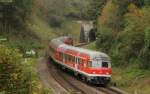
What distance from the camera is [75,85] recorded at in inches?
1443

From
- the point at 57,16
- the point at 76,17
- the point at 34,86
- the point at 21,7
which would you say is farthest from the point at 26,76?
the point at 76,17

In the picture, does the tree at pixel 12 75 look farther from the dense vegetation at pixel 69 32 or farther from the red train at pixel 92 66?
the red train at pixel 92 66

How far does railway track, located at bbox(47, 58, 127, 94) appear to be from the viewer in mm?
32188

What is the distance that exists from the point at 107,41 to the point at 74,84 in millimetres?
14287

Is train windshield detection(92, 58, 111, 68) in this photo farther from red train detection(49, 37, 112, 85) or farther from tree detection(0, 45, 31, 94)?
tree detection(0, 45, 31, 94)

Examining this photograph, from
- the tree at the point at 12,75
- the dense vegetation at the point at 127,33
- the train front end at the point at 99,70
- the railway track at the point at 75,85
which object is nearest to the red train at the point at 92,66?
the train front end at the point at 99,70

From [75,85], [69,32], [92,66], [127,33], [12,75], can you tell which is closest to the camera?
[12,75]

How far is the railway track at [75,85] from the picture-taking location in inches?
1267

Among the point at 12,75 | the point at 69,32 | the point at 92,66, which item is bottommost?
the point at 69,32

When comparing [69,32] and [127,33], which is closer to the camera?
[127,33]

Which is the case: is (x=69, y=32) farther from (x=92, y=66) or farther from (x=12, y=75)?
(x=12, y=75)

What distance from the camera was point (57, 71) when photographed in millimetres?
48875

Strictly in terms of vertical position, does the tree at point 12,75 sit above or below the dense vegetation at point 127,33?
above

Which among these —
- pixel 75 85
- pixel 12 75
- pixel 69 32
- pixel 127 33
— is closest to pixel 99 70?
pixel 75 85
